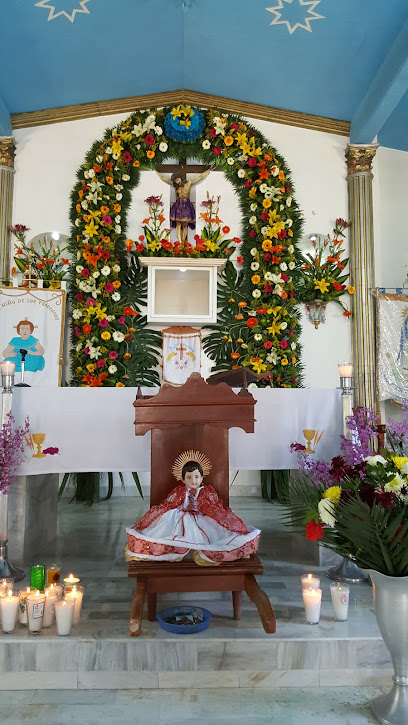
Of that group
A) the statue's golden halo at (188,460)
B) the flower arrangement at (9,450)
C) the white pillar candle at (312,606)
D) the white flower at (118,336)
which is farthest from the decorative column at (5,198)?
the white pillar candle at (312,606)

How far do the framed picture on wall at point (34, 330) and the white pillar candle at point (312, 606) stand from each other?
11.7 feet

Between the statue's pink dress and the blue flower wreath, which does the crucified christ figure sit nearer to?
the blue flower wreath

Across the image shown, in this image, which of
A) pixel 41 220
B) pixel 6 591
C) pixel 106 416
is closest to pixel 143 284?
pixel 41 220

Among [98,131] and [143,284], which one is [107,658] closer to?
[143,284]

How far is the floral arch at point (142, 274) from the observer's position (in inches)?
216

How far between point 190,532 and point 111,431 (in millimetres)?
962

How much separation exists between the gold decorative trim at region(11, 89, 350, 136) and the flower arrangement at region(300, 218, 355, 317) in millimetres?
1166

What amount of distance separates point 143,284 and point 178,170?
1.35 meters

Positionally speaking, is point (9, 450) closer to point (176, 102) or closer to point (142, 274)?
point (142, 274)

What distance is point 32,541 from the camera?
347 cm

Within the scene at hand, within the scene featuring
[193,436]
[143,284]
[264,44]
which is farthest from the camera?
[143,284]

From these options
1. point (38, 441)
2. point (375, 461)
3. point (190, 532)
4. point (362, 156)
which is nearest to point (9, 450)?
point (38, 441)

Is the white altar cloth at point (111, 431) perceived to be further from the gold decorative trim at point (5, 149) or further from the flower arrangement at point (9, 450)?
the gold decorative trim at point (5, 149)

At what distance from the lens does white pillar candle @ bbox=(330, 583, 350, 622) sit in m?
2.53
